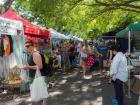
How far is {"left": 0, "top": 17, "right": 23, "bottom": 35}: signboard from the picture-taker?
13.1m

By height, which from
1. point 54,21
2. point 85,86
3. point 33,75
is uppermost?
point 54,21

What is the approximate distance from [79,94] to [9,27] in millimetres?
3345

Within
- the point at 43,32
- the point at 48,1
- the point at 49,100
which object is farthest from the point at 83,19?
the point at 49,100

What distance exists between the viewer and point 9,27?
44.3 feet

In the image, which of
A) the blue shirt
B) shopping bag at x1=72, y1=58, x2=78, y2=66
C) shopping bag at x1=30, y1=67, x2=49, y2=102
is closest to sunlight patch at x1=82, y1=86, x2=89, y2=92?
shopping bag at x1=30, y1=67, x2=49, y2=102

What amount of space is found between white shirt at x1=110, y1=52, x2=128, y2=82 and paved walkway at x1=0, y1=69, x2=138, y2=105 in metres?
1.92

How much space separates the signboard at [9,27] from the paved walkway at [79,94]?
2110mm

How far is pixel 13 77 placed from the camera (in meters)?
15.2

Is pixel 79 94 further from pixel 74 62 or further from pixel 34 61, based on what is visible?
pixel 74 62

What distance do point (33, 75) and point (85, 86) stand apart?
7429 millimetres

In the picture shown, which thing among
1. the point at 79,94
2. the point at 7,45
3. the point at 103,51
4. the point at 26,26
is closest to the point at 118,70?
the point at 79,94

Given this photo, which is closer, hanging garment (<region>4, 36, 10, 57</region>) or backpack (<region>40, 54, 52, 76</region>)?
backpack (<region>40, 54, 52, 76</region>)

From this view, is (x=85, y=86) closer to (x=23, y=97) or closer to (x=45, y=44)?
(x=23, y=97)

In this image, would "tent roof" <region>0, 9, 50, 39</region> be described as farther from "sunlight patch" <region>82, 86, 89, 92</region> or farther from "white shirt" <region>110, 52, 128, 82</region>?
"white shirt" <region>110, 52, 128, 82</region>
